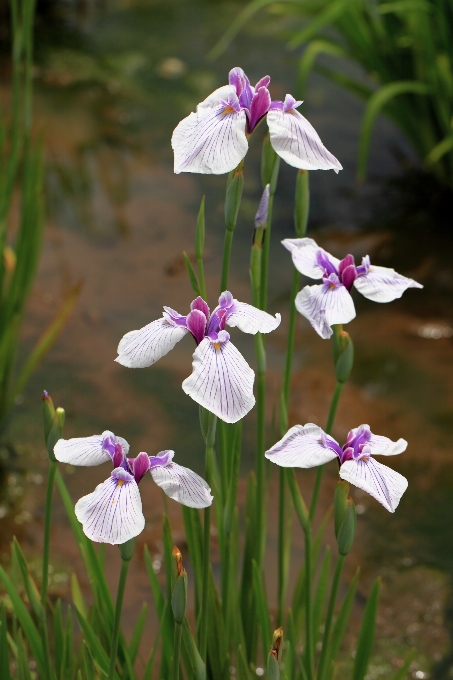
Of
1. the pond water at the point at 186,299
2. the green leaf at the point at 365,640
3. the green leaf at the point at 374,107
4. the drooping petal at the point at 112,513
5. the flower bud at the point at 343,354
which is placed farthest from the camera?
the green leaf at the point at 374,107

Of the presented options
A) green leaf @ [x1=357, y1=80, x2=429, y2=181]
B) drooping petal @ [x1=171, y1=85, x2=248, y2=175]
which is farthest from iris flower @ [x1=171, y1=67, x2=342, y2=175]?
green leaf @ [x1=357, y1=80, x2=429, y2=181]

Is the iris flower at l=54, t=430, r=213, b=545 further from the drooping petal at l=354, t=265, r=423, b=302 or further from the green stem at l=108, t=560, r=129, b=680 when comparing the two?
the drooping petal at l=354, t=265, r=423, b=302

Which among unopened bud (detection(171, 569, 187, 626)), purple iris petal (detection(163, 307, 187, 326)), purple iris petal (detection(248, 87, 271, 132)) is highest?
purple iris petal (detection(248, 87, 271, 132))

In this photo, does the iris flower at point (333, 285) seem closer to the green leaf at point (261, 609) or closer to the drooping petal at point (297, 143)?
the drooping petal at point (297, 143)

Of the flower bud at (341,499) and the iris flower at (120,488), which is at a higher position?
the iris flower at (120,488)

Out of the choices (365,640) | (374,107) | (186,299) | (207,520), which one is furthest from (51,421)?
(374,107)

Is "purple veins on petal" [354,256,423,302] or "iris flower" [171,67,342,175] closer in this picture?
"iris flower" [171,67,342,175]

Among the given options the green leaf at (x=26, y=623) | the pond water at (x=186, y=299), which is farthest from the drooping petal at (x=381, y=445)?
the pond water at (x=186, y=299)

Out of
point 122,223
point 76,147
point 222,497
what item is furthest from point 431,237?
point 222,497
